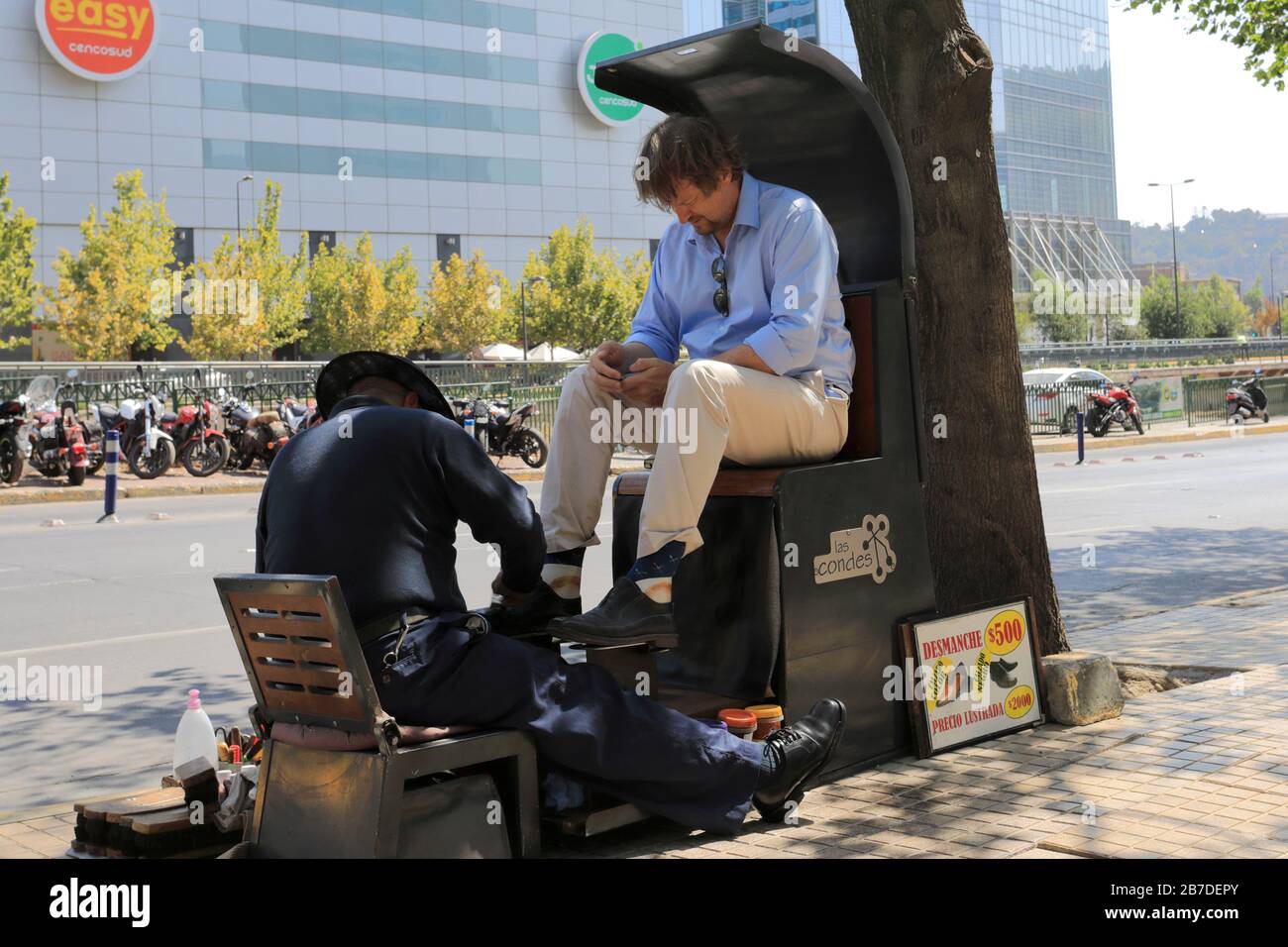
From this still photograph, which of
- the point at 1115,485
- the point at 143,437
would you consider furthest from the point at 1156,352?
the point at 143,437

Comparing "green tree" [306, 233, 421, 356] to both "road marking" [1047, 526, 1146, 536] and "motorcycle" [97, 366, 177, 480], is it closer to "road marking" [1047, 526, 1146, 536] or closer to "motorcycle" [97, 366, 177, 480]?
"motorcycle" [97, 366, 177, 480]

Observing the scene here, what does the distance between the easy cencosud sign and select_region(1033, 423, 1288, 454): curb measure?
4525 centimetres

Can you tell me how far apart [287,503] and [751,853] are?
160cm

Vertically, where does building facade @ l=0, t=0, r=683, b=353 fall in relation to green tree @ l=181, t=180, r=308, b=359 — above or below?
above

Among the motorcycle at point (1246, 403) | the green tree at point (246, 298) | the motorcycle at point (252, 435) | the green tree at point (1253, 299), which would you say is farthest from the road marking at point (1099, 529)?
the green tree at point (1253, 299)

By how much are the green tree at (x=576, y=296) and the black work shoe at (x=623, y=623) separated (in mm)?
57252

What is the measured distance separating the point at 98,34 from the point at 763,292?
199 ft

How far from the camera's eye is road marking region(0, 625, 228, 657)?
7.93 metres

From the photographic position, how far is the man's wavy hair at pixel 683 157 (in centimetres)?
456

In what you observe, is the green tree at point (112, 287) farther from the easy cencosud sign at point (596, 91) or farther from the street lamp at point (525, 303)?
the easy cencosud sign at point (596, 91)

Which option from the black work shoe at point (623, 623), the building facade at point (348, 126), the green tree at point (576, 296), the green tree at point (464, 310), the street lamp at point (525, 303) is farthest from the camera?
the green tree at point (576, 296)

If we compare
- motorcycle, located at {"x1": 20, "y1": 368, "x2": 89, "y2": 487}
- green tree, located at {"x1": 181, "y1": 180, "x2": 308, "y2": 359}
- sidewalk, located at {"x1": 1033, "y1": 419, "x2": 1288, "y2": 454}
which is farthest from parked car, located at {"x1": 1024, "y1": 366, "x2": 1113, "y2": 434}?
green tree, located at {"x1": 181, "y1": 180, "x2": 308, "y2": 359}

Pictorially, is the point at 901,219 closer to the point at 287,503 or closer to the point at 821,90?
the point at 821,90
